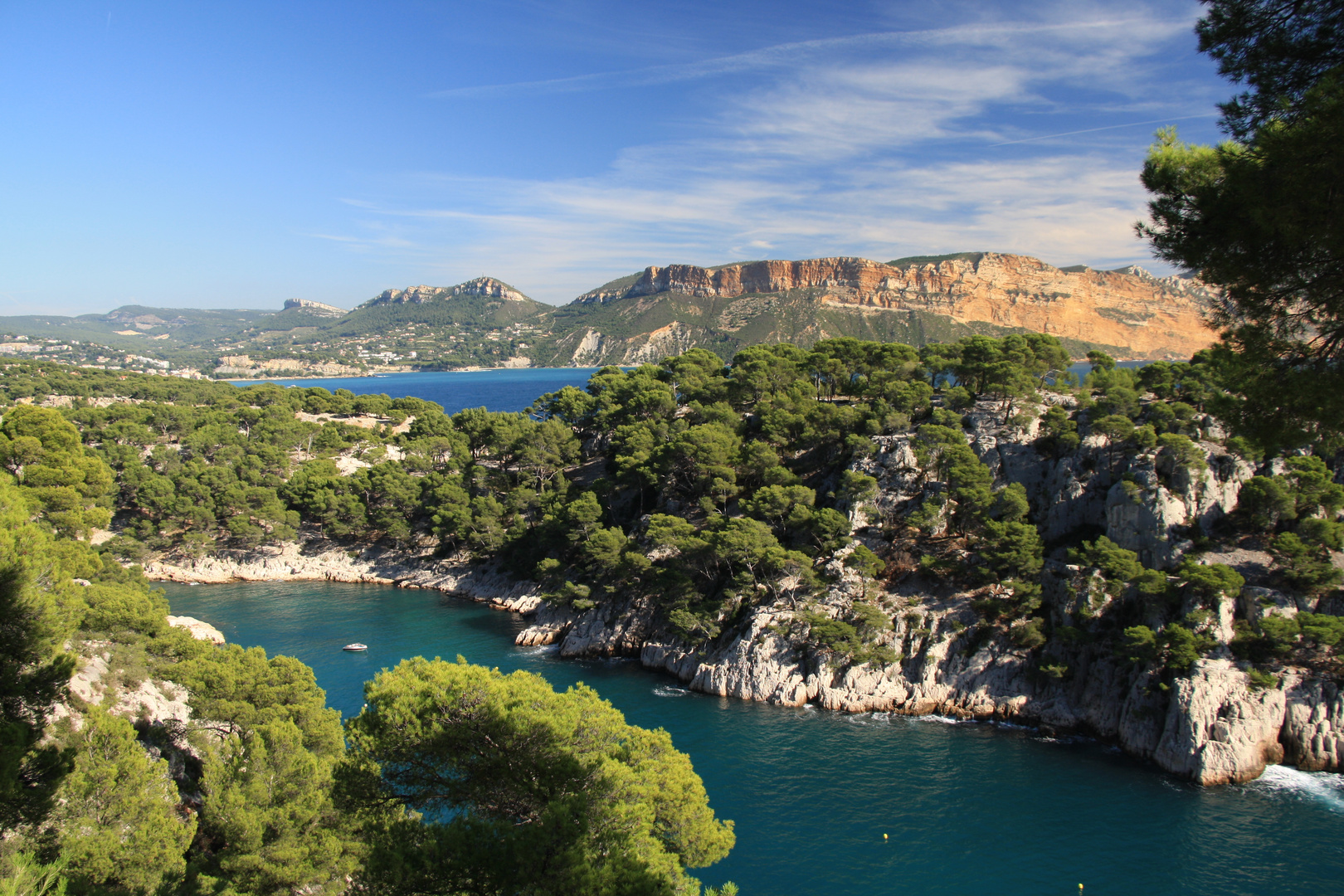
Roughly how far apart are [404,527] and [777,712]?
1318 inches

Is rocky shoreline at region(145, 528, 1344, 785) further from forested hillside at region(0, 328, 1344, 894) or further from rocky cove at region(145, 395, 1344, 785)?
forested hillside at region(0, 328, 1344, 894)

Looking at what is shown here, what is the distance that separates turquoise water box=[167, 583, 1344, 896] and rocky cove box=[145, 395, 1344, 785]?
41.7 inches

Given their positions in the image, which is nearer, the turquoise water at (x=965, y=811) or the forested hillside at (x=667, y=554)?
the forested hillside at (x=667, y=554)

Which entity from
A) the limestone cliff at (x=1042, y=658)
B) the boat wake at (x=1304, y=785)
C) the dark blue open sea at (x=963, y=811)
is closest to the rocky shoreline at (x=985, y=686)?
the limestone cliff at (x=1042, y=658)

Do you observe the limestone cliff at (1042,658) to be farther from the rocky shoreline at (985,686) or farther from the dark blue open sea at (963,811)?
the dark blue open sea at (963,811)

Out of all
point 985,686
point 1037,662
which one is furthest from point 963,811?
point 1037,662

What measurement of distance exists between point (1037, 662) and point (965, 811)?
10181 millimetres

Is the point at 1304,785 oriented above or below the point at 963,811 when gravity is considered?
above

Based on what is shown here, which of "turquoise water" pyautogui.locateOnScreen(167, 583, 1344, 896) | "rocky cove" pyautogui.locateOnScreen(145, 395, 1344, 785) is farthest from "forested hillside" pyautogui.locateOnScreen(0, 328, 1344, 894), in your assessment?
"turquoise water" pyautogui.locateOnScreen(167, 583, 1344, 896)

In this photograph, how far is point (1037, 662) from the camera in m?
30.5

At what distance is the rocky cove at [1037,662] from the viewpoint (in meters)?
24.9

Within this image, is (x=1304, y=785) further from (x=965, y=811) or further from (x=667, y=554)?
(x=667, y=554)

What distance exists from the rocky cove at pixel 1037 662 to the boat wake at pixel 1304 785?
13.5 inches

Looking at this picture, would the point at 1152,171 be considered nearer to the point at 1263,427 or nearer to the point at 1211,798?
the point at 1263,427
